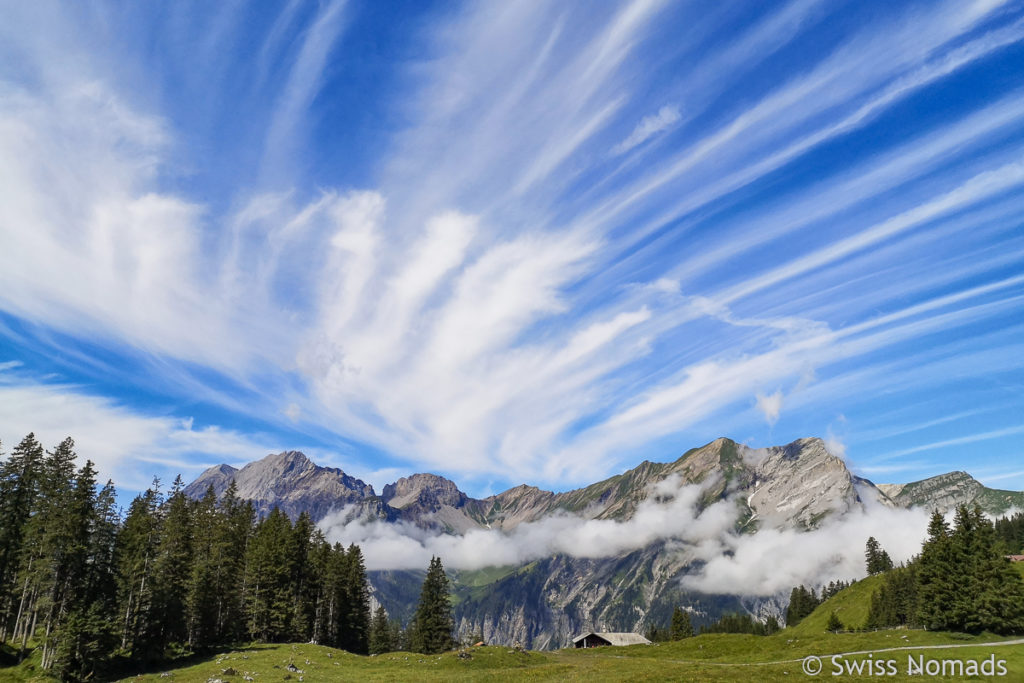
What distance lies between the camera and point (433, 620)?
94.7 metres

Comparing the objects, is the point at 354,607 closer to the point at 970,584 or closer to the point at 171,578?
the point at 171,578

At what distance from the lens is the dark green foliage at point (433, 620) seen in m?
93.4

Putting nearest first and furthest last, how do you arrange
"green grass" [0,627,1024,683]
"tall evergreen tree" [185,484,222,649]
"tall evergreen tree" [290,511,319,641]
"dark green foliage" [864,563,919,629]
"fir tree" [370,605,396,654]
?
"green grass" [0,627,1024,683] → "tall evergreen tree" [185,484,222,649] → "tall evergreen tree" [290,511,319,641] → "fir tree" [370,605,396,654] → "dark green foliage" [864,563,919,629]

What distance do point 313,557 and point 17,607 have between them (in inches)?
1384

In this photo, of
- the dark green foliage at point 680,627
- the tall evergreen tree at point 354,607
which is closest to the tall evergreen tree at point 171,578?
the tall evergreen tree at point 354,607

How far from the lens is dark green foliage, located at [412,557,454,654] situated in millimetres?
93375

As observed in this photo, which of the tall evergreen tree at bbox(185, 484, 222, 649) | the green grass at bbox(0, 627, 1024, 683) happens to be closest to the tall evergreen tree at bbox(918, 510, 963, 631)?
the green grass at bbox(0, 627, 1024, 683)

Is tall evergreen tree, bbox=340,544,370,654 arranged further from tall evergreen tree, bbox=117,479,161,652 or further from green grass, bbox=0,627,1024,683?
tall evergreen tree, bbox=117,479,161,652

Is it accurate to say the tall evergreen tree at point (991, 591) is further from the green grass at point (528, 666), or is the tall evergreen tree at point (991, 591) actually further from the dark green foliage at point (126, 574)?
the dark green foliage at point (126, 574)

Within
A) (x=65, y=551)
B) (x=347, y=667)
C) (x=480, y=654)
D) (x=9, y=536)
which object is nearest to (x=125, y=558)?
(x=65, y=551)

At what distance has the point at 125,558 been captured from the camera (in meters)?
57.5

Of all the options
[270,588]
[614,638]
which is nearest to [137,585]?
[270,588]

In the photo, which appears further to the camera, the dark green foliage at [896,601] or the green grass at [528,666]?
the dark green foliage at [896,601]

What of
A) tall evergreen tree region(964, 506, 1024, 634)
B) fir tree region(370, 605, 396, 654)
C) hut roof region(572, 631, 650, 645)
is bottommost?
hut roof region(572, 631, 650, 645)
